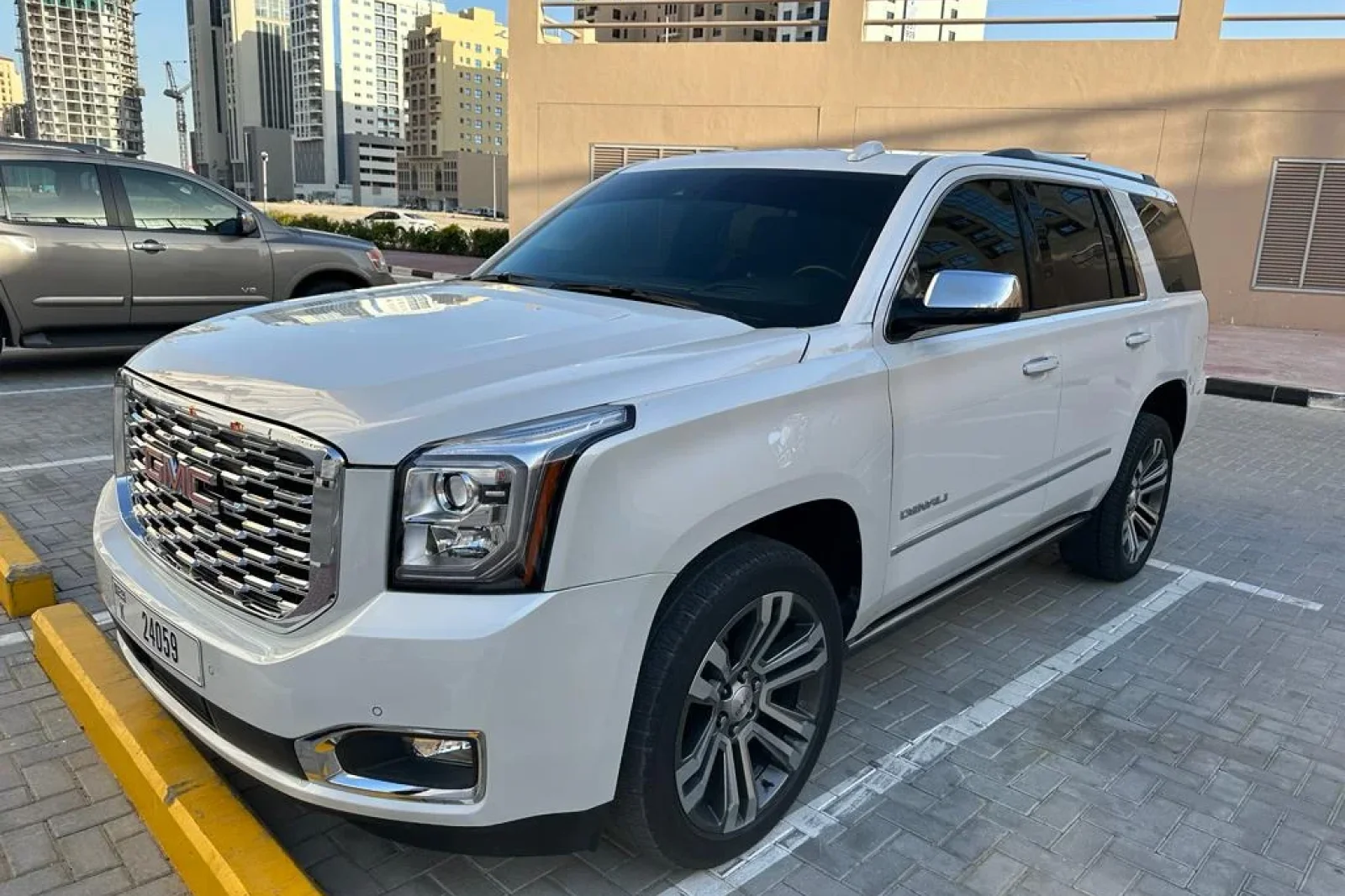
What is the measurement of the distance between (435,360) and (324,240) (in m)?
8.32

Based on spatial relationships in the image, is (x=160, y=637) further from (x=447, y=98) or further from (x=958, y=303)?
(x=447, y=98)

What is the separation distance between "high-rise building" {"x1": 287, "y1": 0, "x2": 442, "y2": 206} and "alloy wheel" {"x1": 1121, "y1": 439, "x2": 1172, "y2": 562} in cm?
13755

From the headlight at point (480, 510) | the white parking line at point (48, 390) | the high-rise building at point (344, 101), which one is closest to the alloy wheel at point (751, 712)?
the headlight at point (480, 510)

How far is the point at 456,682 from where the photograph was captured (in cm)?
206

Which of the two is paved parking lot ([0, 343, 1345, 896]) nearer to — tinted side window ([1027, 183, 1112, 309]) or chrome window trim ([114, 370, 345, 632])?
chrome window trim ([114, 370, 345, 632])

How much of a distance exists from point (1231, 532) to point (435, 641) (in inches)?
216

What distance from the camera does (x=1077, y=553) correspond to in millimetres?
4984

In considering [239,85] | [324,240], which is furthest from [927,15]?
[239,85]

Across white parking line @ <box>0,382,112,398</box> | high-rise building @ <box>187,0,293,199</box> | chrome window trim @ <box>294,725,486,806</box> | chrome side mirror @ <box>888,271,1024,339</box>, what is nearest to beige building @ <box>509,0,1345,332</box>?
white parking line @ <box>0,382,112,398</box>

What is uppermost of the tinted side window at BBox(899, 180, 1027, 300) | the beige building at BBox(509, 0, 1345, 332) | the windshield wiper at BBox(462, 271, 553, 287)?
the beige building at BBox(509, 0, 1345, 332)

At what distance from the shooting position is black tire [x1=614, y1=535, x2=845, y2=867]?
7.73ft

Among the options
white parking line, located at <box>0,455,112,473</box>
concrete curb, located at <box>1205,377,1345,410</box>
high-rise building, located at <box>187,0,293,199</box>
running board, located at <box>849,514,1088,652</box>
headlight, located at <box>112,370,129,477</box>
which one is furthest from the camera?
high-rise building, located at <box>187,0,293,199</box>

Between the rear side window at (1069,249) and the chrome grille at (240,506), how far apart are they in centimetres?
285

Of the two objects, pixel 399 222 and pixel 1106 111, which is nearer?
pixel 1106 111
